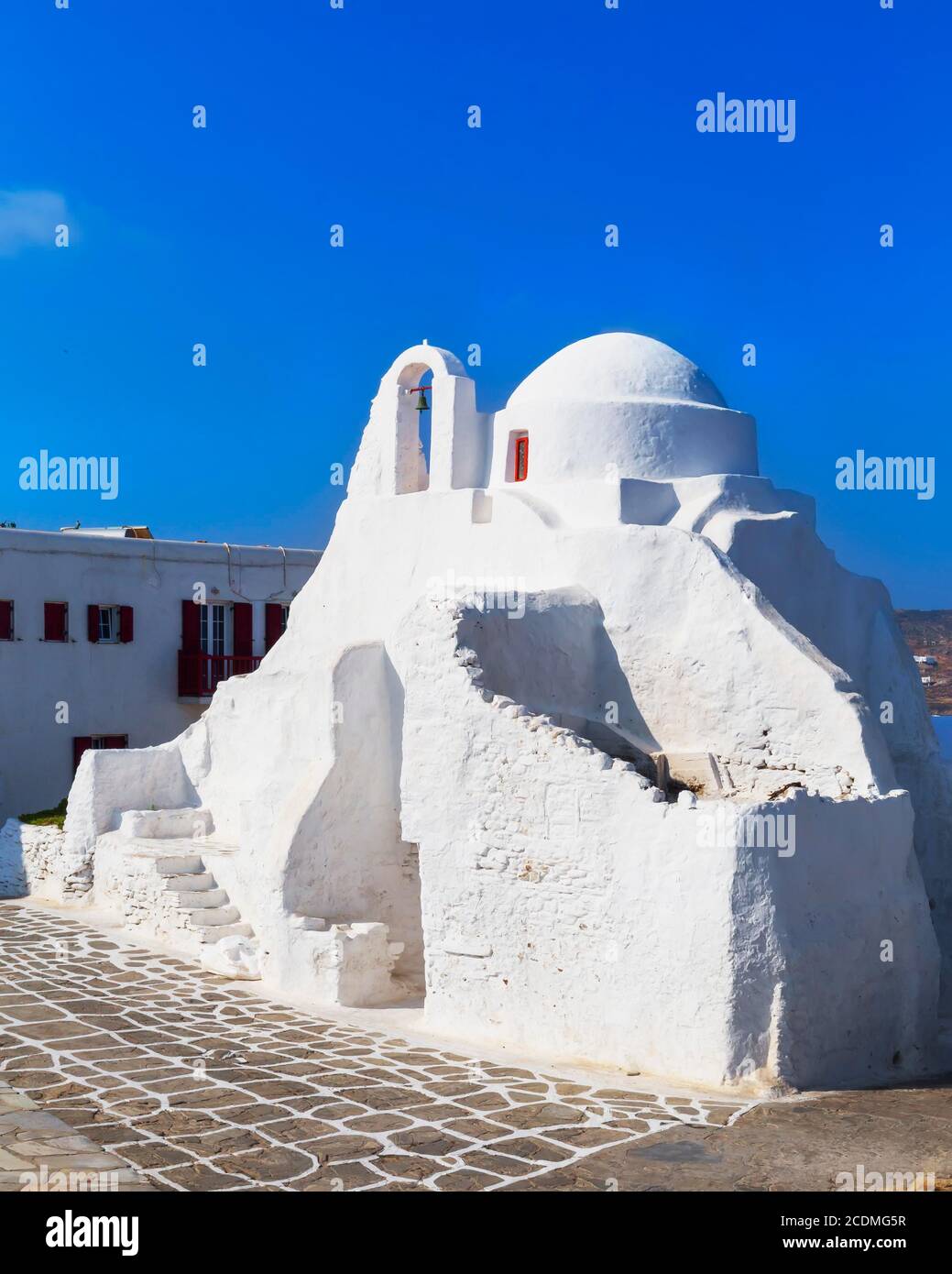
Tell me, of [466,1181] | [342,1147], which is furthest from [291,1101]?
[466,1181]

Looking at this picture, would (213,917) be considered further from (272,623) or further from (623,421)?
(272,623)

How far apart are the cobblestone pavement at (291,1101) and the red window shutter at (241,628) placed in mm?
12362

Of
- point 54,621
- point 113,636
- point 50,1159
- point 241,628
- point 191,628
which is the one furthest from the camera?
point 241,628

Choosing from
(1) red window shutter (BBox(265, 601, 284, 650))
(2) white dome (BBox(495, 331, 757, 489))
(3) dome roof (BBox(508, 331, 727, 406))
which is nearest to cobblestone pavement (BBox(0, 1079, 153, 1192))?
(2) white dome (BBox(495, 331, 757, 489))

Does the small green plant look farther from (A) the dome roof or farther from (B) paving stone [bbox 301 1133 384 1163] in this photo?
(B) paving stone [bbox 301 1133 384 1163]

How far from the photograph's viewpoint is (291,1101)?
9219mm

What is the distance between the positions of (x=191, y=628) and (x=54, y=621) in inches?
100

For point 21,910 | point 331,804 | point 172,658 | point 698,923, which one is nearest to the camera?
point 698,923

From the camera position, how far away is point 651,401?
14117 mm

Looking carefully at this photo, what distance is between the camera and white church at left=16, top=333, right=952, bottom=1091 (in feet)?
31.6

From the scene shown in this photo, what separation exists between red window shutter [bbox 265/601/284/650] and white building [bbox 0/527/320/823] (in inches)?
0.8

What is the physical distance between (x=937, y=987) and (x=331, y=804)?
573 cm
